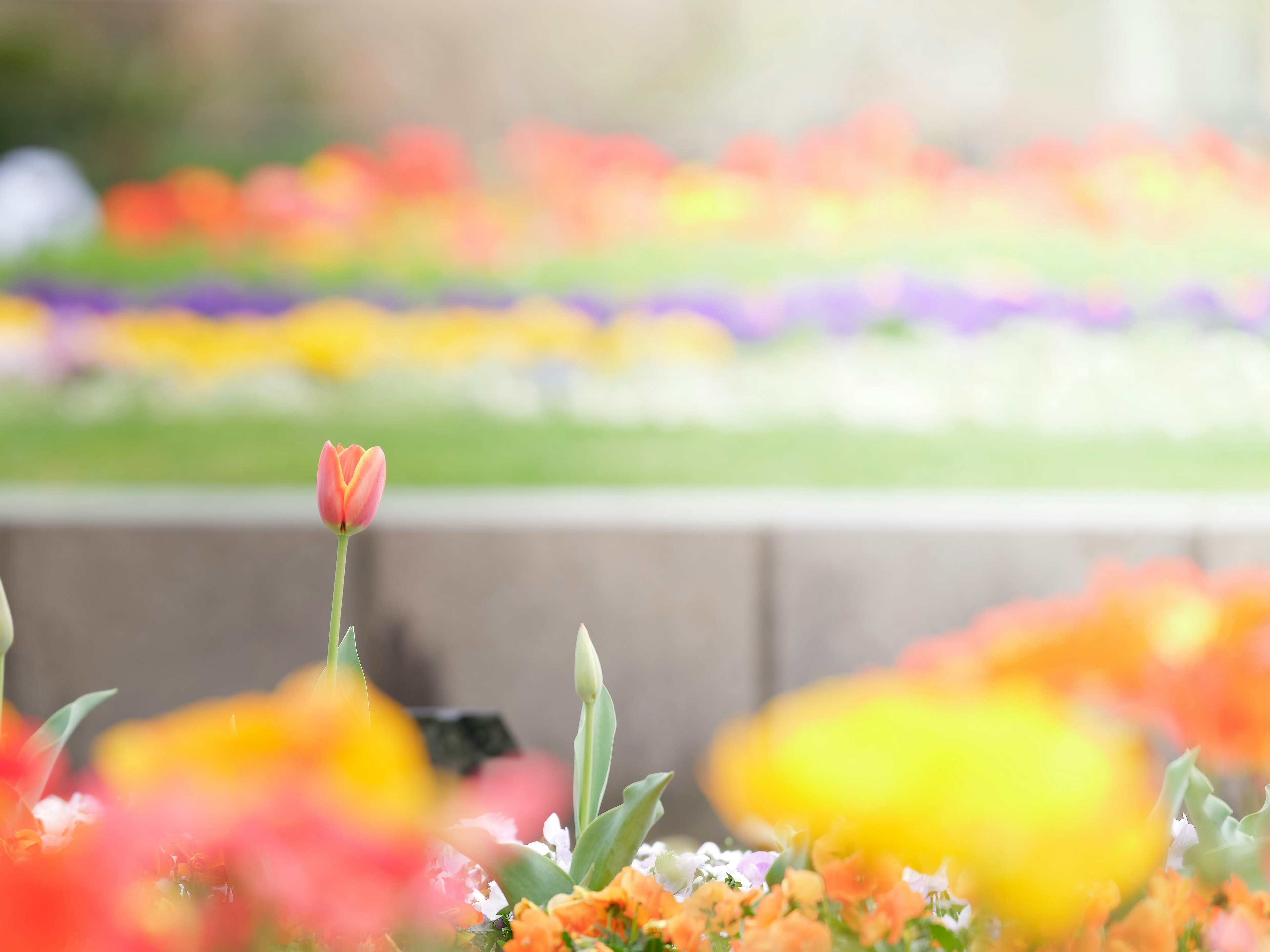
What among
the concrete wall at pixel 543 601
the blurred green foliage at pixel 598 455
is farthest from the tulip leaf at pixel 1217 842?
the blurred green foliage at pixel 598 455

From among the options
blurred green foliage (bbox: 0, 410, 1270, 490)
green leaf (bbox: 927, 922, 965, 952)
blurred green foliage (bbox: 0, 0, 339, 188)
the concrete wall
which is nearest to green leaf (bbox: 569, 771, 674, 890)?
green leaf (bbox: 927, 922, 965, 952)

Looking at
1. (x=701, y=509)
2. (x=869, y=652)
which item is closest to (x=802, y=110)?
(x=701, y=509)

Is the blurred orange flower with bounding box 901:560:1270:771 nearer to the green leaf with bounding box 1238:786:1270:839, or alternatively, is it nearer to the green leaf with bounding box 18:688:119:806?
the green leaf with bounding box 1238:786:1270:839

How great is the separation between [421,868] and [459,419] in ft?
4.25

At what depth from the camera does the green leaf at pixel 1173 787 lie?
0.99 ft

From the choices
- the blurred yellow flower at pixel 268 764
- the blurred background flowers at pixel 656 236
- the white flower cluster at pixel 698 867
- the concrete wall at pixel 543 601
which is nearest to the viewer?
the blurred yellow flower at pixel 268 764

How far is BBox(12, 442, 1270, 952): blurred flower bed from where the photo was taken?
0.16 meters

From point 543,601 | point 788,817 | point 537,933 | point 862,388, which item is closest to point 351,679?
point 537,933

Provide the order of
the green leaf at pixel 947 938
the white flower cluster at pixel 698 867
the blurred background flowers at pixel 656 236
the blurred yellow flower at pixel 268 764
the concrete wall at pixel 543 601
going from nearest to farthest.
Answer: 1. the blurred yellow flower at pixel 268 764
2. the green leaf at pixel 947 938
3. the white flower cluster at pixel 698 867
4. the concrete wall at pixel 543 601
5. the blurred background flowers at pixel 656 236

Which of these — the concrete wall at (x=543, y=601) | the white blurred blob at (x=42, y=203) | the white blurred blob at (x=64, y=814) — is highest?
the white blurred blob at (x=42, y=203)

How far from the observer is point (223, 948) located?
192mm

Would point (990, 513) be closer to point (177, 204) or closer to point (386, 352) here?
point (386, 352)

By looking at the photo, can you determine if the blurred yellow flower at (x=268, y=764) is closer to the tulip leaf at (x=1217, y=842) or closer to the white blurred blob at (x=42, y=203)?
the tulip leaf at (x=1217, y=842)

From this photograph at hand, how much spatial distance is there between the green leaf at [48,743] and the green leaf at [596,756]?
7.2 inches
